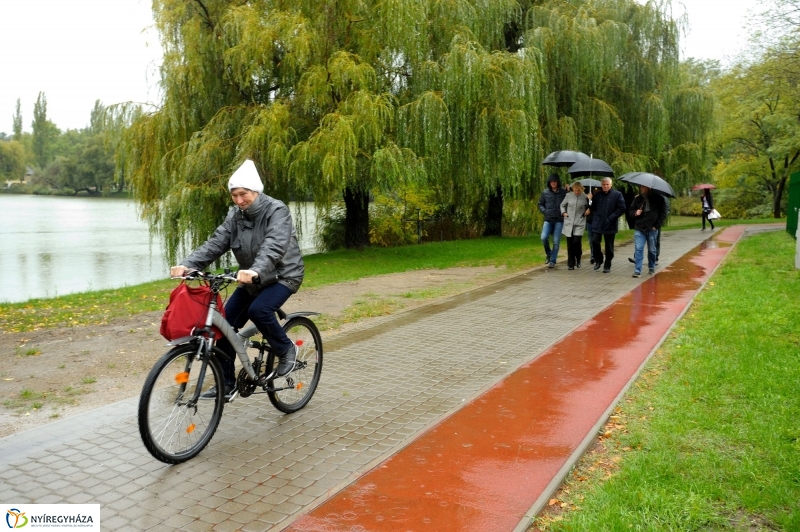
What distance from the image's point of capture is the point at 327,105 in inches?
630

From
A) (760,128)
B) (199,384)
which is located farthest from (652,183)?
(760,128)

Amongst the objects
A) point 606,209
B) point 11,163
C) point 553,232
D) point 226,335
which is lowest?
point 226,335

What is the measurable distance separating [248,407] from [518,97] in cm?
1260

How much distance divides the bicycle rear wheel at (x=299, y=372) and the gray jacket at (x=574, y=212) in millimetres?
9098

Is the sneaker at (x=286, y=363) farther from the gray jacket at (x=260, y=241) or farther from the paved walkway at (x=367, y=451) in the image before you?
the gray jacket at (x=260, y=241)

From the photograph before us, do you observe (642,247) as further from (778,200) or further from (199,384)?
(778,200)

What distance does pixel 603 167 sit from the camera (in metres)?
14.6

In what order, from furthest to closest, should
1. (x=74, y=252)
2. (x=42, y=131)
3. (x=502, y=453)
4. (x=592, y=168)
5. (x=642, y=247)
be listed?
(x=42, y=131), (x=74, y=252), (x=592, y=168), (x=642, y=247), (x=502, y=453)

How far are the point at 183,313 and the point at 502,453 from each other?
2.38 m

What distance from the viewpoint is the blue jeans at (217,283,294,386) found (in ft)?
16.4

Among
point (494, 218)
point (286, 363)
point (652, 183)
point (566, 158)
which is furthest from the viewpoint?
point (494, 218)

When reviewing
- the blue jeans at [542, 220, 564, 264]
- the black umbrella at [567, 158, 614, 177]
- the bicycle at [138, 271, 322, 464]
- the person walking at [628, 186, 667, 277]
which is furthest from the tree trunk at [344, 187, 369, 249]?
the bicycle at [138, 271, 322, 464]

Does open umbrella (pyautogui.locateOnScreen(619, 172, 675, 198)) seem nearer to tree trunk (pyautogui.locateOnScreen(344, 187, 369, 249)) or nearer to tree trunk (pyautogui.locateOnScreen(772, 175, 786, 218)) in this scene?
tree trunk (pyautogui.locateOnScreen(344, 187, 369, 249))

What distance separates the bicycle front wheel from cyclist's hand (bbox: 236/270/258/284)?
566mm
